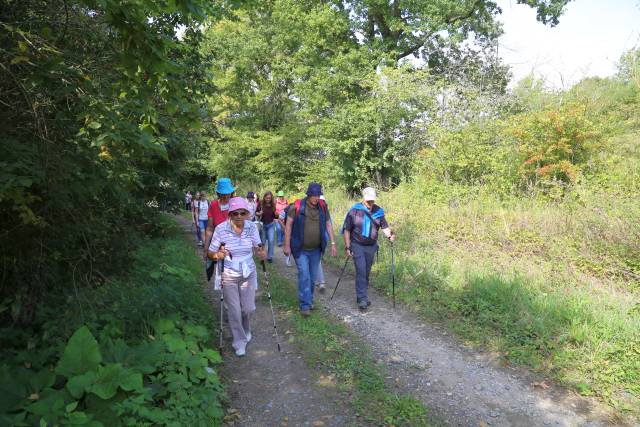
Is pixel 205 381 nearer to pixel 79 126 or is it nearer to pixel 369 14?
pixel 79 126

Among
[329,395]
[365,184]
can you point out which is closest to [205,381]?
[329,395]

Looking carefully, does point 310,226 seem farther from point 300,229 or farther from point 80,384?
point 80,384

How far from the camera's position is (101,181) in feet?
11.8

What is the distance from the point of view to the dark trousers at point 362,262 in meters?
6.80

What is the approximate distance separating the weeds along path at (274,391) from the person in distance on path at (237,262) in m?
0.31

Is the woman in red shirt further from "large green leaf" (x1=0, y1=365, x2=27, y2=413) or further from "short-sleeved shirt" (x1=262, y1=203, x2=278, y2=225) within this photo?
"large green leaf" (x1=0, y1=365, x2=27, y2=413)

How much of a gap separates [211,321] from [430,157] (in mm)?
9900

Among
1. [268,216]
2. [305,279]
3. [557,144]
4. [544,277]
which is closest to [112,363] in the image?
[305,279]

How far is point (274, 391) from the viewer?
4.32 metres

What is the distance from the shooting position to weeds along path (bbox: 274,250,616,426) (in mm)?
3871

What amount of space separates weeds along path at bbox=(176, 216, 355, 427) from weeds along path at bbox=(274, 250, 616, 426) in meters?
0.94

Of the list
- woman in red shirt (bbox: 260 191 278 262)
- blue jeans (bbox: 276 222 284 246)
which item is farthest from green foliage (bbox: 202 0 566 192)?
woman in red shirt (bbox: 260 191 278 262)

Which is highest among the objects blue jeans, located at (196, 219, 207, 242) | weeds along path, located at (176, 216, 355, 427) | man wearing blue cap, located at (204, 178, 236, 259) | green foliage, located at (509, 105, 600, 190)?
green foliage, located at (509, 105, 600, 190)

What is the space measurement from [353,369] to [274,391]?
0.98 metres
